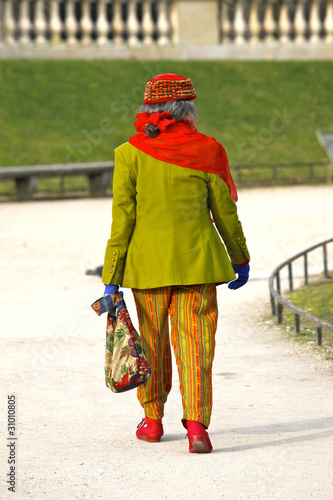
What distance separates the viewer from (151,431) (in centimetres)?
471

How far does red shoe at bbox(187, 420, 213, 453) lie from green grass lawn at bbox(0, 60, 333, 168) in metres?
16.8

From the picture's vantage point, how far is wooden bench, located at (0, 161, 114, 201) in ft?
61.7

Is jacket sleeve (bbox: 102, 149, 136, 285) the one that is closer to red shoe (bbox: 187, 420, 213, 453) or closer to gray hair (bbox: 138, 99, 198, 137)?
gray hair (bbox: 138, 99, 198, 137)

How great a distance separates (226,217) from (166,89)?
0.68 meters

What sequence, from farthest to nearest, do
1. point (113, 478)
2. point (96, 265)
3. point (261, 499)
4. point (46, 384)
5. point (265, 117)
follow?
1. point (265, 117)
2. point (96, 265)
3. point (46, 384)
4. point (113, 478)
5. point (261, 499)

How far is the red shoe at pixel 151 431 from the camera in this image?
471cm

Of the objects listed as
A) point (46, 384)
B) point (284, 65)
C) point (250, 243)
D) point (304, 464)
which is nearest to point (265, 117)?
point (284, 65)

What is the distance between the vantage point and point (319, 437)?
4.69 m

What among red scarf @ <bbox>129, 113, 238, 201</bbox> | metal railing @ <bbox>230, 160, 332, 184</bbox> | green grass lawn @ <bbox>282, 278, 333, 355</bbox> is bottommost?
metal railing @ <bbox>230, 160, 332, 184</bbox>

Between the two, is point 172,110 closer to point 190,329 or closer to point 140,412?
point 190,329

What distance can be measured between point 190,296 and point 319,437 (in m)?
0.98

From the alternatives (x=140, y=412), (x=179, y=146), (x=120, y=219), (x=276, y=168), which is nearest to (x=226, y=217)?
(x=179, y=146)

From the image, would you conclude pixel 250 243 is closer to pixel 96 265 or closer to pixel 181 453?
pixel 96 265

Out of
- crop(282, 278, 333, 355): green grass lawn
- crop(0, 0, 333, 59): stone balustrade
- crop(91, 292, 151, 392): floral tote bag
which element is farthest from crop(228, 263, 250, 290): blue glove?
crop(0, 0, 333, 59): stone balustrade
